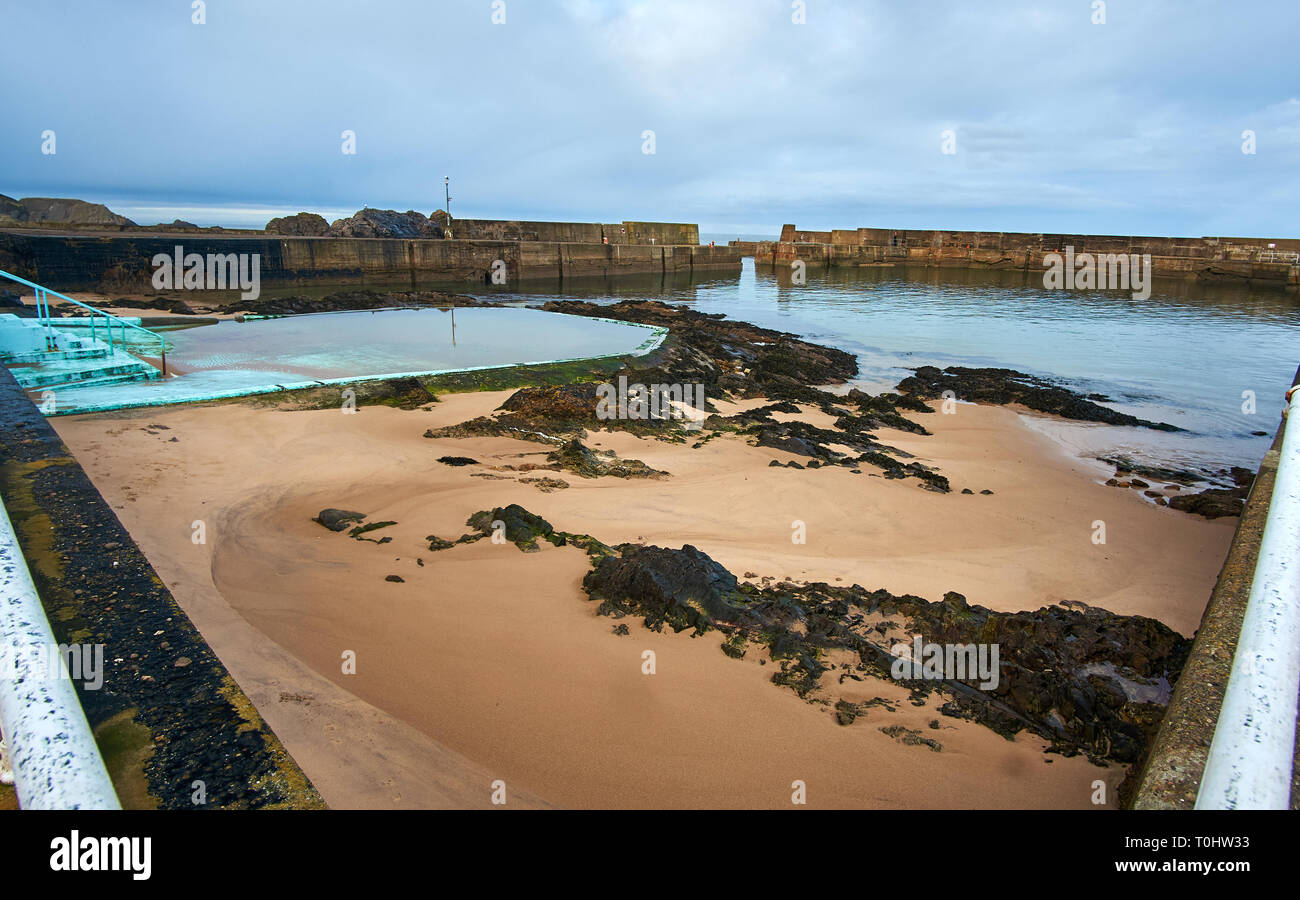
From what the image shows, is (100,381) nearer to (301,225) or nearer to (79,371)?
(79,371)

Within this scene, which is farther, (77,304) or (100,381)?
(77,304)

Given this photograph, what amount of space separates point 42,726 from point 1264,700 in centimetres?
287

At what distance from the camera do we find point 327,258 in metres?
26.5

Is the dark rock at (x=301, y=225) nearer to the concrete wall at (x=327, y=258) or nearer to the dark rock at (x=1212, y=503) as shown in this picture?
the concrete wall at (x=327, y=258)

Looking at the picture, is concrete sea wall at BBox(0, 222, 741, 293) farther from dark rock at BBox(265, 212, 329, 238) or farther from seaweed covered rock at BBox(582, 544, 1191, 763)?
seaweed covered rock at BBox(582, 544, 1191, 763)

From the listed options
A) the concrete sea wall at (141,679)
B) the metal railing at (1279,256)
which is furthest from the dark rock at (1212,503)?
the metal railing at (1279,256)

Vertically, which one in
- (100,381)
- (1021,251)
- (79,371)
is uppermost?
(1021,251)

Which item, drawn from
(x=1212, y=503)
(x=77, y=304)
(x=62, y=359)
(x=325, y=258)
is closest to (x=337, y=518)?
(x=62, y=359)

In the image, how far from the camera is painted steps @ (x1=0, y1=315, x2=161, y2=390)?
7.71 m

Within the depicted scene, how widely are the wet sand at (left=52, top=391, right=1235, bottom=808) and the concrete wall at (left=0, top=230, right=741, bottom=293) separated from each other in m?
17.4

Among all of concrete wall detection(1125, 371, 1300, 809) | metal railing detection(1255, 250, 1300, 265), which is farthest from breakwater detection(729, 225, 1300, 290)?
concrete wall detection(1125, 371, 1300, 809)

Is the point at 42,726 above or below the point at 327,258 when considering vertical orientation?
below

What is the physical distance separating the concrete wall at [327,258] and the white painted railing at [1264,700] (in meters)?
25.0
